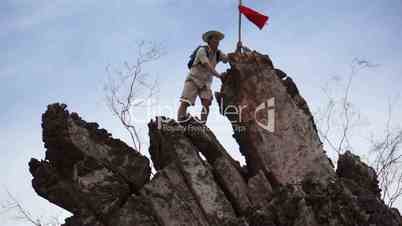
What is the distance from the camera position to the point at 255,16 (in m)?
15.0

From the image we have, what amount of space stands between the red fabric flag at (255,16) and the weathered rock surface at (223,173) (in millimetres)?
1222

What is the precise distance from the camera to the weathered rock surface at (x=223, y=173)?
11898 millimetres

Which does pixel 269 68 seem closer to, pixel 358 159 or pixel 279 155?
pixel 279 155

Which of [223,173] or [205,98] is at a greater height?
[205,98]

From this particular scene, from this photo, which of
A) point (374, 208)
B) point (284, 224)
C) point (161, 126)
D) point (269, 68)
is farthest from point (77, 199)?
point (374, 208)

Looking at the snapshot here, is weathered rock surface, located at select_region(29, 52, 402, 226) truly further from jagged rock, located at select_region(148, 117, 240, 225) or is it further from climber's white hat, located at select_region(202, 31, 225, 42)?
climber's white hat, located at select_region(202, 31, 225, 42)

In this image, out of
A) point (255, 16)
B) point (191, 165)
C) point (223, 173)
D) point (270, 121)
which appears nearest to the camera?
point (191, 165)

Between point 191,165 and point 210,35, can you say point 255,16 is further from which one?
point 191,165

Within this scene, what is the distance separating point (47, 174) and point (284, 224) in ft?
18.9

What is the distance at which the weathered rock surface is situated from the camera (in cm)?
1190

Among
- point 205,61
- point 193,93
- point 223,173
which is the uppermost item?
point 205,61

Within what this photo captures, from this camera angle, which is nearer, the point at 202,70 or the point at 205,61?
the point at 205,61

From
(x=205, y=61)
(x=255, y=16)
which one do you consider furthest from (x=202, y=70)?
(x=255, y=16)

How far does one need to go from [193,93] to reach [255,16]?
296cm
